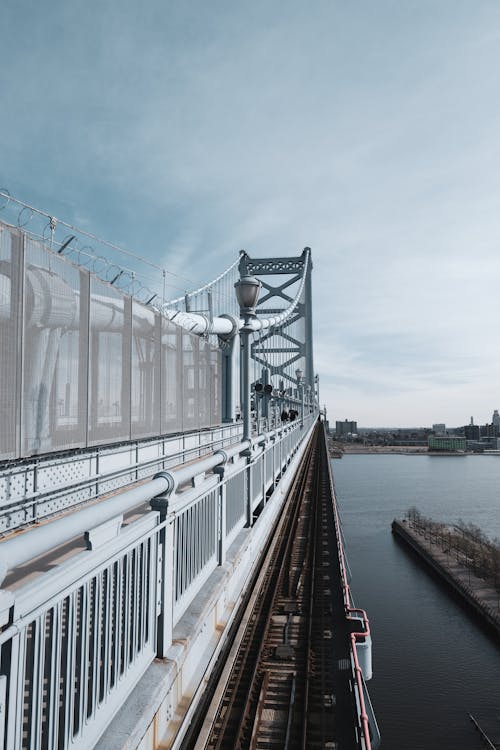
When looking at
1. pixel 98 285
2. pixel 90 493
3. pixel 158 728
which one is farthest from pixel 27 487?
pixel 158 728

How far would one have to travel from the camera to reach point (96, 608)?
198 centimetres

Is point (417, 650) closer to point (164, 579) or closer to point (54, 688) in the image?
point (164, 579)

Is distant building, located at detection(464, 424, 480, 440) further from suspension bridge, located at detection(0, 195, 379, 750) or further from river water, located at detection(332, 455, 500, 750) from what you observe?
suspension bridge, located at detection(0, 195, 379, 750)

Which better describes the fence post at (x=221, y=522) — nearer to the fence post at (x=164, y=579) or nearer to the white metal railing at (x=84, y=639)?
the fence post at (x=164, y=579)

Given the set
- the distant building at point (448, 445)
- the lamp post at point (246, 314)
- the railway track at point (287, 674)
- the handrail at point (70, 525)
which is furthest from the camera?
the distant building at point (448, 445)

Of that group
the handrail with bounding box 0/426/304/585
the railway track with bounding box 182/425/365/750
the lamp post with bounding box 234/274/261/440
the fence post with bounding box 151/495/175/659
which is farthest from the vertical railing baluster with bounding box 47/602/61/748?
the lamp post with bounding box 234/274/261/440

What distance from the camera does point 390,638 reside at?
23922 mm

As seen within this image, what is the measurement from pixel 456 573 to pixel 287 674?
3141cm

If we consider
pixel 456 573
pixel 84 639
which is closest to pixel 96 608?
pixel 84 639

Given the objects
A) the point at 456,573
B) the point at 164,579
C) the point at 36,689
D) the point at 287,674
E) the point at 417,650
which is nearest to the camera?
the point at 36,689

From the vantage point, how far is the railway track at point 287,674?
3.62 metres

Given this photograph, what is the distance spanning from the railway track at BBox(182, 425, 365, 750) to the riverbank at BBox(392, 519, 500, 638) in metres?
23.1

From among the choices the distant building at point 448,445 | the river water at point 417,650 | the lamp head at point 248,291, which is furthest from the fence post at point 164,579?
the distant building at point 448,445

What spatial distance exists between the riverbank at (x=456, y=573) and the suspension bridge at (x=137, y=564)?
2006cm
